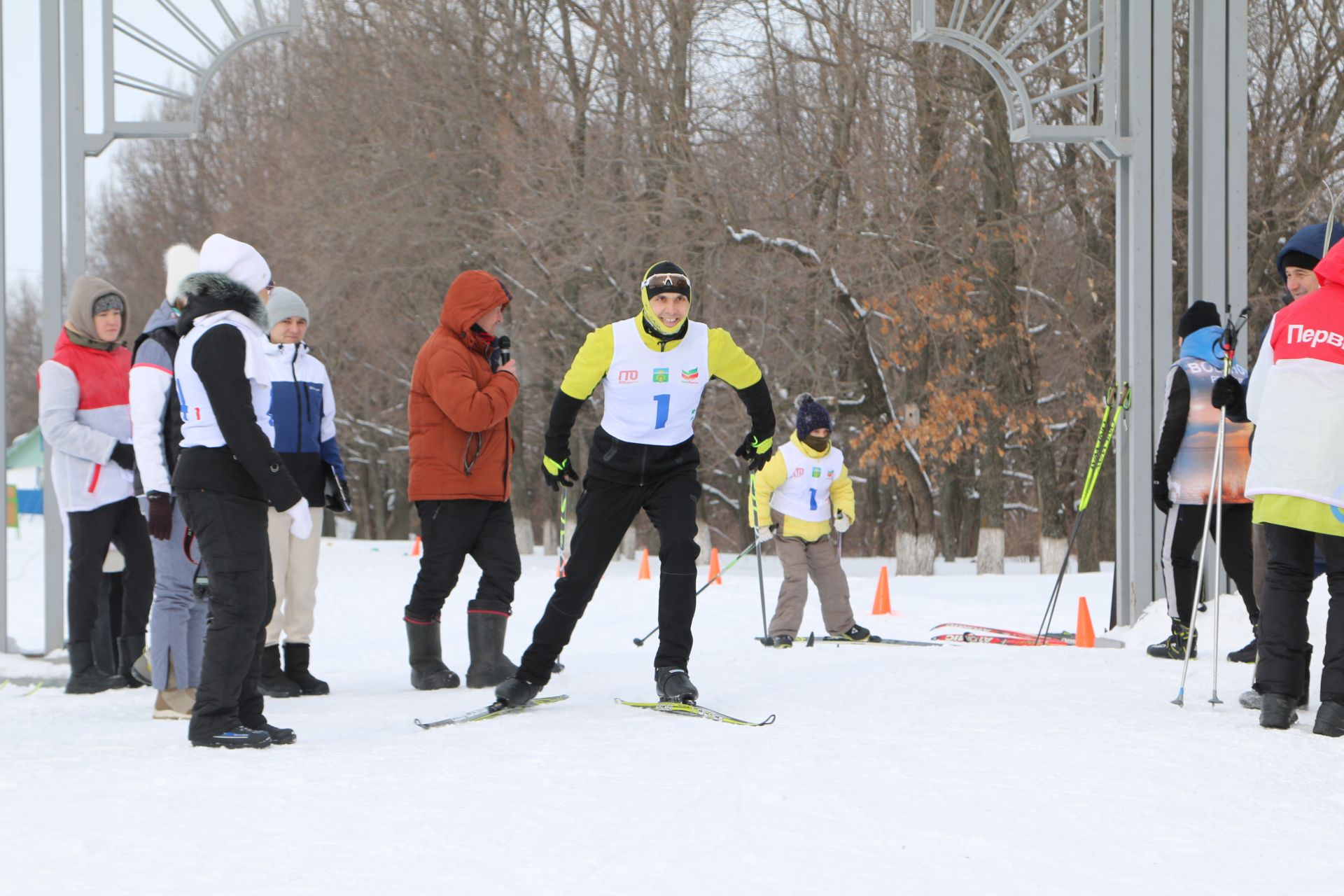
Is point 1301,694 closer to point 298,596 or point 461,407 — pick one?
point 461,407

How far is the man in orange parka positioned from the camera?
22.3 ft

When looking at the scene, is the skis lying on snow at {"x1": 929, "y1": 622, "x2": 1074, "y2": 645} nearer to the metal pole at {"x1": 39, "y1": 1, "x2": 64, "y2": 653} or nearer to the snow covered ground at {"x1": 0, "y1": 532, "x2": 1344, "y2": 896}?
the snow covered ground at {"x1": 0, "y1": 532, "x2": 1344, "y2": 896}

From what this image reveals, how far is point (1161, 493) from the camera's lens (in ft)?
25.1

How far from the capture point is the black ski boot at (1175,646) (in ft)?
25.5

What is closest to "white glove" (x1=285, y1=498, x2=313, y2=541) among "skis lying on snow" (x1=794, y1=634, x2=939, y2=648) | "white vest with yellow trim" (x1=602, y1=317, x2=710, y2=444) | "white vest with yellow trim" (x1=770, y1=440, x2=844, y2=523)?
"white vest with yellow trim" (x1=602, y1=317, x2=710, y2=444)

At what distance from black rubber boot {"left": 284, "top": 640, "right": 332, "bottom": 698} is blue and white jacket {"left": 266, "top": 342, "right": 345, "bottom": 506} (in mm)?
720

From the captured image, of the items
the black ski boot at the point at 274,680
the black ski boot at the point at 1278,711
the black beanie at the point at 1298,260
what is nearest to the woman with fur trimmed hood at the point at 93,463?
the black ski boot at the point at 274,680

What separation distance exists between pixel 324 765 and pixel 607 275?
17542 millimetres

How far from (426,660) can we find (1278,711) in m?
3.84

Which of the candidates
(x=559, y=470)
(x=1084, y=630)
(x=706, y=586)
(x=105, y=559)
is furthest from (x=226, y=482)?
(x=1084, y=630)

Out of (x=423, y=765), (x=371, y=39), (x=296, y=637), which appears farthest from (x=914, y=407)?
(x=423, y=765)

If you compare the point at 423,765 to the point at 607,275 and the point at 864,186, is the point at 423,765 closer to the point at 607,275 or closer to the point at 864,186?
the point at 864,186

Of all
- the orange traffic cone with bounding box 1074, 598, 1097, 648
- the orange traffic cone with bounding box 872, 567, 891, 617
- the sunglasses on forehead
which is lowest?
the orange traffic cone with bounding box 872, 567, 891, 617

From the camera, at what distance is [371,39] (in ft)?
80.4
